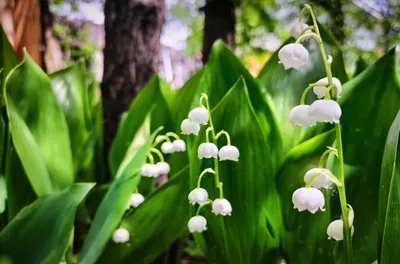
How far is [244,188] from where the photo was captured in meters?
0.54

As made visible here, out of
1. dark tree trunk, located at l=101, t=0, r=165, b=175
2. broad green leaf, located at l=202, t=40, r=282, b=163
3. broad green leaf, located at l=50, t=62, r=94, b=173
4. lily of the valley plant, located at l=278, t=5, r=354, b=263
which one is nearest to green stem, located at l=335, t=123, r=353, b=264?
lily of the valley plant, located at l=278, t=5, r=354, b=263

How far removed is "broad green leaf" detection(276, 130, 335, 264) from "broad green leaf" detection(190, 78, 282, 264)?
0.06 feet

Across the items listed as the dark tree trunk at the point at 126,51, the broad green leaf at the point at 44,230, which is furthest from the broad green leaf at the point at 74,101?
the broad green leaf at the point at 44,230

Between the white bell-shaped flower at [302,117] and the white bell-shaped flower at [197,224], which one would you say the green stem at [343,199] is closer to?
the white bell-shaped flower at [302,117]

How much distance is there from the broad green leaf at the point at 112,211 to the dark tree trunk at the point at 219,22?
4.66 ft

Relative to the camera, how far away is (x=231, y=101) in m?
0.53

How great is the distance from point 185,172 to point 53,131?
0.26 m

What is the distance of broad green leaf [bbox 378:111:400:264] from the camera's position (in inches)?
14.4

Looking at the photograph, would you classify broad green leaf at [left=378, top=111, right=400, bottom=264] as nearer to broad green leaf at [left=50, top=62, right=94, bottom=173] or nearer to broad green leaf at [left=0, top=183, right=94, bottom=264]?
broad green leaf at [left=0, top=183, right=94, bottom=264]

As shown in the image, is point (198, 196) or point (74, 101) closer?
point (198, 196)

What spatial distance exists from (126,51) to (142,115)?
0.25 m

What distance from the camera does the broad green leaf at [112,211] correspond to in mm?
550

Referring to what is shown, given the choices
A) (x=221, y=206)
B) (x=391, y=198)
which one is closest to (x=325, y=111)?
(x=391, y=198)

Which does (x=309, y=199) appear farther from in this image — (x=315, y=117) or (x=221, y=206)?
(x=221, y=206)
